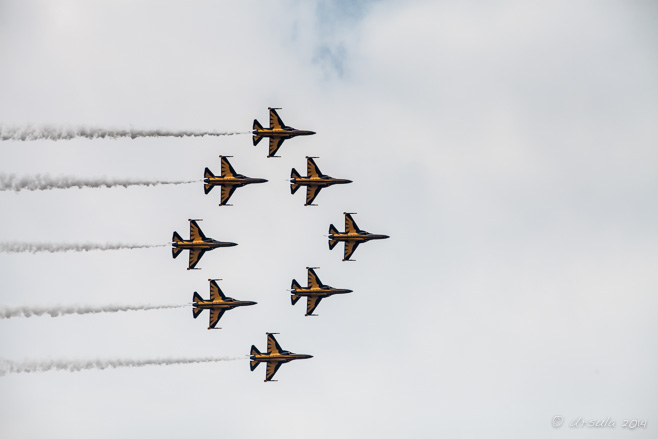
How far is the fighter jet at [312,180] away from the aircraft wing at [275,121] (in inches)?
207

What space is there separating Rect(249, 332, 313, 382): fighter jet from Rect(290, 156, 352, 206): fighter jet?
51.5ft

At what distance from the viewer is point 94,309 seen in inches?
5207

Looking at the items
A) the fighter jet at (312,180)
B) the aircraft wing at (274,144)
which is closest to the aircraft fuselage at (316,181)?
the fighter jet at (312,180)

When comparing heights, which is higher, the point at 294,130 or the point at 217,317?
the point at 294,130

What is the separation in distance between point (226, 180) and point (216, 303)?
43.7 feet

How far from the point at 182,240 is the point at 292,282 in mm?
13842

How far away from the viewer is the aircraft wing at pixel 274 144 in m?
142

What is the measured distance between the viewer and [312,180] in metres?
145

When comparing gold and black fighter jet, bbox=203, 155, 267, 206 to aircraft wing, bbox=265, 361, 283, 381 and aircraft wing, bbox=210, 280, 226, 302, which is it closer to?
aircraft wing, bbox=210, 280, 226, 302

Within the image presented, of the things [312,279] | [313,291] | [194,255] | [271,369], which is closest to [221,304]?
[194,255]

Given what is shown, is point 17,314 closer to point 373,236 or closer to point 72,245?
point 72,245

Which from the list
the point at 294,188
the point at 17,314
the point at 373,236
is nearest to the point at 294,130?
the point at 294,188

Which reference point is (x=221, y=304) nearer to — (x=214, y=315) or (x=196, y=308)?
(x=214, y=315)

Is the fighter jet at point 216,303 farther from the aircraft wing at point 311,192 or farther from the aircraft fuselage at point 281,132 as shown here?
the aircraft fuselage at point 281,132
